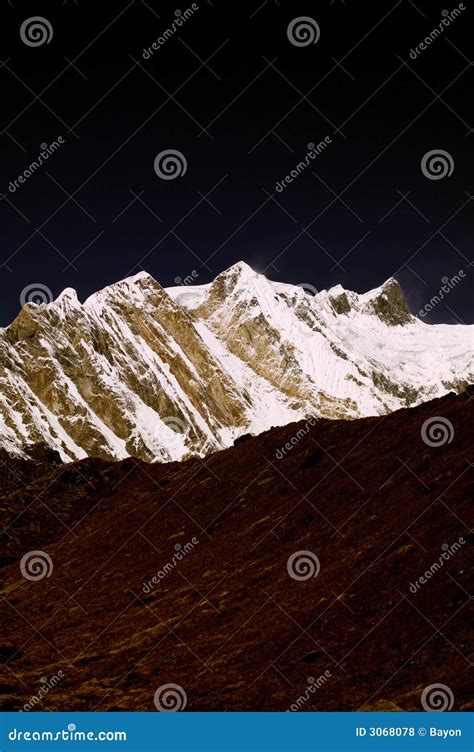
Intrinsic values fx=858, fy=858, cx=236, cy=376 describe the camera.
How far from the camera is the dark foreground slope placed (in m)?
16.1

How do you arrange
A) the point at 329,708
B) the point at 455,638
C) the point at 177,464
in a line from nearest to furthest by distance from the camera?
the point at 329,708
the point at 455,638
the point at 177,464

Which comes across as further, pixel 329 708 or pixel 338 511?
pixel 338 511

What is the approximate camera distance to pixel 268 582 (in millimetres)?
21047

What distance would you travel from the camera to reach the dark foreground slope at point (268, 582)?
16.1 meters

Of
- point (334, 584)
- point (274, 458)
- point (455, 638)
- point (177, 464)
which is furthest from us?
point (177, 464)

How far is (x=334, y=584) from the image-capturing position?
19.2 meters

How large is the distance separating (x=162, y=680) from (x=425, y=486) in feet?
29.3

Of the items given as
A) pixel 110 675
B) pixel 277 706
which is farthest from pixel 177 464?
pixel 277 706

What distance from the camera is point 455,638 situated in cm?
1591

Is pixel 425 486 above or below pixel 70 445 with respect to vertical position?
above

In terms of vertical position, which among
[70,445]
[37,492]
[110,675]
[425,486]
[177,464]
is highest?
[425,486]

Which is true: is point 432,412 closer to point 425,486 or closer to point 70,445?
point 425,486
